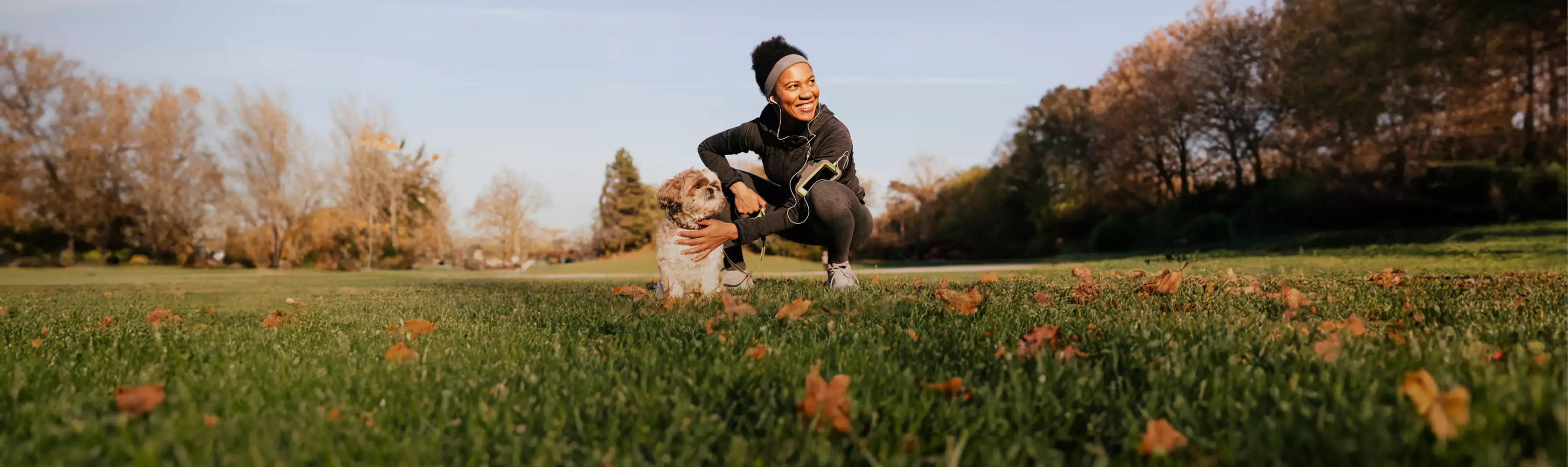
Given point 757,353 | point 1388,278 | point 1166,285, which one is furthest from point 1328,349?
point 1388,278

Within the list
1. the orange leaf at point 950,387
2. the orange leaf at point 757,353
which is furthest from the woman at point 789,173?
the orange leaf at point 950,387

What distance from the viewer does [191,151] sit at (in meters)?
33.2

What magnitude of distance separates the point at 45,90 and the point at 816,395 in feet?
132

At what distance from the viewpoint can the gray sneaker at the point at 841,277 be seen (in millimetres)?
5766

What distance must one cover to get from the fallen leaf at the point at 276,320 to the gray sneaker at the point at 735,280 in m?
2.73

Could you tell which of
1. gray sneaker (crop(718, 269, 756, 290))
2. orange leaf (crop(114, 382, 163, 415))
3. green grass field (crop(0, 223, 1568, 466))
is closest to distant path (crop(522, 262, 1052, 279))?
gray sneaker (crop(718, 269, 756, 290))

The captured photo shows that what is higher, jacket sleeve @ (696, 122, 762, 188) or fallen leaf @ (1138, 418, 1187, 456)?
jacket sleeve @ (696, 122, 762, 188)

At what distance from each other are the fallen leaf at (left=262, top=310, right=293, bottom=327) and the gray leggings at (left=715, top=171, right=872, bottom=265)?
101 inches

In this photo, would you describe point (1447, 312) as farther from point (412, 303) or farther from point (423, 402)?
point (412, 303)

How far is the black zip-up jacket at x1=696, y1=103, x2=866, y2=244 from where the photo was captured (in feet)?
17.6

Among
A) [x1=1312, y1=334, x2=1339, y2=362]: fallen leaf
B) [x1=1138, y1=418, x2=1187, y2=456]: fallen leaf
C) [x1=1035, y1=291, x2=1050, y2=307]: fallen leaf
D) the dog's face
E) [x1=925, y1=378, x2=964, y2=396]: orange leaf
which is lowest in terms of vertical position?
[x1=1138, y1=418, x2=1187, y2=456]: fallen leaf

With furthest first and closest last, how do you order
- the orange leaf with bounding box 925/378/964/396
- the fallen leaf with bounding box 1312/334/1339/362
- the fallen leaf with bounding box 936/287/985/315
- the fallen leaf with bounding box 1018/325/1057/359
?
the fallen leaf with bounding box 936/287/985/315
the fallen leaf with bounding box 1018/325/1057/359
the fallen leaf with bounding box 1312/334/1339/362
the orange leaf with bounding box 925/378/964/396

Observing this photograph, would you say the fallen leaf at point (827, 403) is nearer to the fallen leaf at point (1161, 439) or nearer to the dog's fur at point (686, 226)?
the fallen leaf at point (1161, 439)

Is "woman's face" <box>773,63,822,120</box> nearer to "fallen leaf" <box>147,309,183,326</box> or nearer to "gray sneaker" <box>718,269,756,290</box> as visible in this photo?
"gray sneaker" <box>718,269,756,290</box>
